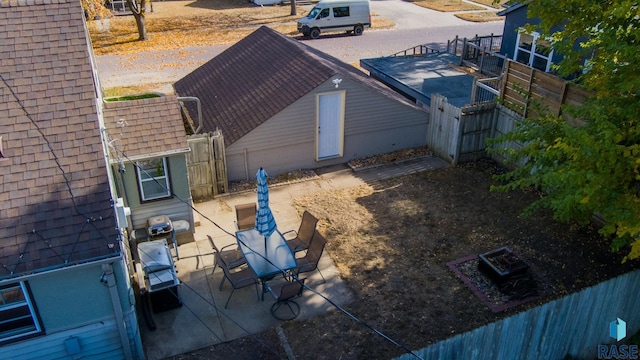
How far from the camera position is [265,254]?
10.6 m

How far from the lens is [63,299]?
828cm

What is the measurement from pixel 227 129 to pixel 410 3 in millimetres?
31434

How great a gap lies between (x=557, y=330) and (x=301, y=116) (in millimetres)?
8507

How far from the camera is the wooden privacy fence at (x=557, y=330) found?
7.95 metres

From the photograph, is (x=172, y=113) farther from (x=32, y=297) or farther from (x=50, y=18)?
(x=32, y=297)

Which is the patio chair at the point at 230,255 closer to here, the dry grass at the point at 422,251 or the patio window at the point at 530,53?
the dry grass at the point at 422,251

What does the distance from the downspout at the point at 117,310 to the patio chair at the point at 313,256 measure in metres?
3.40

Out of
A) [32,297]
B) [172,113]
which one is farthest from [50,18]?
[32,297]

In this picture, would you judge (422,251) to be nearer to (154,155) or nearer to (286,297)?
(286,297)

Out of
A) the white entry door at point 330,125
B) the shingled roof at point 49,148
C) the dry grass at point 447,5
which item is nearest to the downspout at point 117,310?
the shingled roof at point 49,148

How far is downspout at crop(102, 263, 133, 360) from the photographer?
8.19 meters

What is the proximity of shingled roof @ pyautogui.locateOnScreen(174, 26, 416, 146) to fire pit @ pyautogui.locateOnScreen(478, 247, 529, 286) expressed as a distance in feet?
21.4

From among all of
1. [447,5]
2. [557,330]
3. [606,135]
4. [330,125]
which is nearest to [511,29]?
[330,125]

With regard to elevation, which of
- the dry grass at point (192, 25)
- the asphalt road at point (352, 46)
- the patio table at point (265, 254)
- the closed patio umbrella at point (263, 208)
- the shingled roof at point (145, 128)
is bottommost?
the patio table at point (265, 254)
